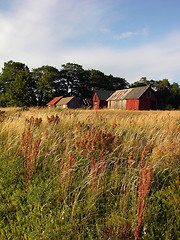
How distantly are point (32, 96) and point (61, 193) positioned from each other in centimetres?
3791

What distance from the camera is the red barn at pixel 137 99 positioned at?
35250mm

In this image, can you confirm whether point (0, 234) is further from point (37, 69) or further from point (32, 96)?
point (37, 69)

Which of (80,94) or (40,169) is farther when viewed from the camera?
(80,94)

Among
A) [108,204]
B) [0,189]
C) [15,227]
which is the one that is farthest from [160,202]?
[0,189]

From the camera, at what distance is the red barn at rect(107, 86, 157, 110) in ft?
116

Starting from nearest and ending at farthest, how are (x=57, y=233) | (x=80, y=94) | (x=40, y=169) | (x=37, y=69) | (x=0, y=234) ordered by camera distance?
1. (x=57, y=233)
2. (x=0, y=234)
3. (x=40, y=169)
4. (x=37, y=69)
5. (x=80, y=94)

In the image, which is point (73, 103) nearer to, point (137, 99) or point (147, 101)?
point (137, 99)

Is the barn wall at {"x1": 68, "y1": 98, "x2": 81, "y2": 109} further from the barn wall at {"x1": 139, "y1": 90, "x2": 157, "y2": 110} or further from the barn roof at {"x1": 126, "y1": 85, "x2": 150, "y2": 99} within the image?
the barn wall at {"x1": 139, "y1": 90, "x2": 157, "y2": 110}

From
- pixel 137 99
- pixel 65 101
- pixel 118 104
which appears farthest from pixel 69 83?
pixel 137 99

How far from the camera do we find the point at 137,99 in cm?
3512

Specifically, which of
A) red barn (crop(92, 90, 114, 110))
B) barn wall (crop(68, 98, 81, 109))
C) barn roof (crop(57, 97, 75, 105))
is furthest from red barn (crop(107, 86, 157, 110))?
barn roof (crop(57, 97, 75, 105))

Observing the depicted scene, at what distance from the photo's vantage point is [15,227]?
1.87 m

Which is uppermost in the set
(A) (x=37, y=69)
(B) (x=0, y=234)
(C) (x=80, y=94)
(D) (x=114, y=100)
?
(A) (x=37, y=69)

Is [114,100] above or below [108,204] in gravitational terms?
above
